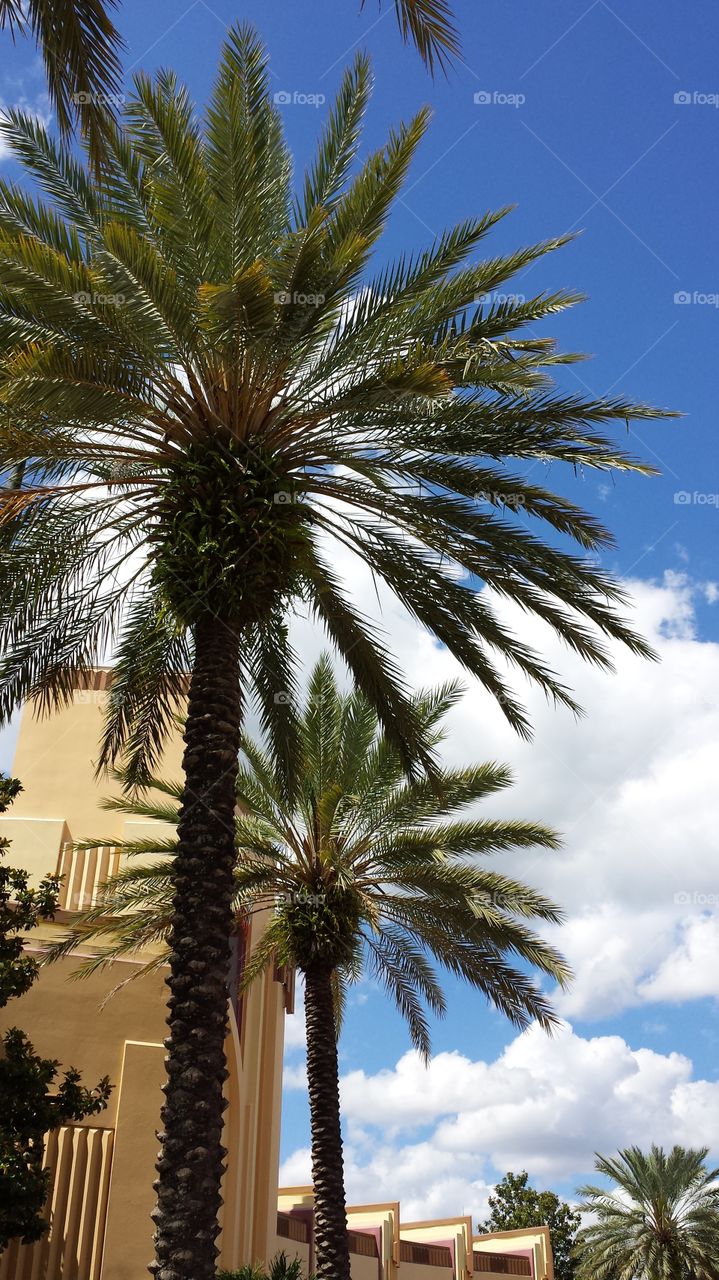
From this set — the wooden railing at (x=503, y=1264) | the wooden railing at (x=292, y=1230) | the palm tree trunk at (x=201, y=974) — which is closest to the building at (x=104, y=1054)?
the wooden railing at (x=292, y=1230)

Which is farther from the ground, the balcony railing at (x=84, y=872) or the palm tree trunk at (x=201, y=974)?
the balcony railing at (x=84, y=872)

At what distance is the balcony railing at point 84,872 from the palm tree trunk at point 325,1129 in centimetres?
323

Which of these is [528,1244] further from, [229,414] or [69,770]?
[229,414]

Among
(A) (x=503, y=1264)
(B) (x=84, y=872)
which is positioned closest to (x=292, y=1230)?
(A) (x=503, y=1264)

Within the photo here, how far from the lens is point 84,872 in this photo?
16.6 m

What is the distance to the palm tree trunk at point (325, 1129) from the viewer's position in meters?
15.2

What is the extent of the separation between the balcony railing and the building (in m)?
0.02

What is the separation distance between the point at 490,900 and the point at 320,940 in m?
2.52

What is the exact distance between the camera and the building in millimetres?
13250

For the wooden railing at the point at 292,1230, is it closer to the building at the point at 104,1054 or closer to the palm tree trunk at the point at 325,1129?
the building at the point at 104,1054

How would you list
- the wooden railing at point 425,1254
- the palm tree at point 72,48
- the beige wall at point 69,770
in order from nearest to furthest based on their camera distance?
the palm tree at point 72,48 → the beige wall at point 69,770 → the wooden railing at point 425,1254

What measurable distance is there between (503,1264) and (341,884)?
97.8 ft

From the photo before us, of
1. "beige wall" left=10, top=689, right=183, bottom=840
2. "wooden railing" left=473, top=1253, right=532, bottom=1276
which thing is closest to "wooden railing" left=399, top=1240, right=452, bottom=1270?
"wooden railing" left=473, top=1253, right=532, bottom=1276

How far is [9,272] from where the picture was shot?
9.62 m
